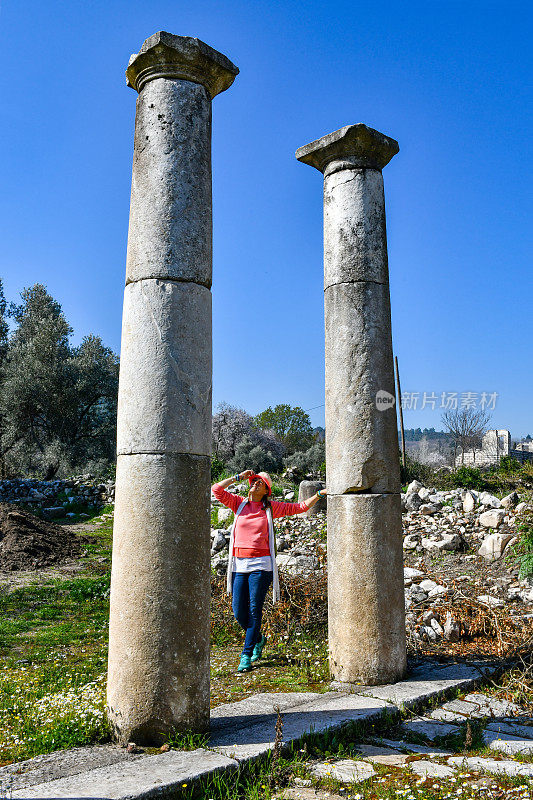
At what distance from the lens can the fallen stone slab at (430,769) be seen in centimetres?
361

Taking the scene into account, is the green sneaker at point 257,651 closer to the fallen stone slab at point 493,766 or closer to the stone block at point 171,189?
the fallen stone slab at point 493,766

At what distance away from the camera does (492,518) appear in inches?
412

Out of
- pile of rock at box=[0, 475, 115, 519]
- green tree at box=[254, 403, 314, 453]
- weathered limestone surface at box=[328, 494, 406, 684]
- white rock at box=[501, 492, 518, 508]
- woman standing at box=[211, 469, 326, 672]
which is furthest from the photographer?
green tree at box=[254, 403, 314, 453]

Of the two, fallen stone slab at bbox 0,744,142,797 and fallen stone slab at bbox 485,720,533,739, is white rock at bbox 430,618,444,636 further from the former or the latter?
fallen stone slab at bbox 0,744,142,797

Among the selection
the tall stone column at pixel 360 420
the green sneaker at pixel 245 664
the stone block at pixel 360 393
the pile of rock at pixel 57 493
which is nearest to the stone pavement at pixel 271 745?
the tall stone column at pixel 360 420

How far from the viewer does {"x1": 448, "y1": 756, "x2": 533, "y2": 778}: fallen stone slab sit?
360 cm

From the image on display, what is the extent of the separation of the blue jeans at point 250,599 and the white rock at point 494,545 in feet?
15.4

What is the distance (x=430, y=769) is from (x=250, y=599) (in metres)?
2.63

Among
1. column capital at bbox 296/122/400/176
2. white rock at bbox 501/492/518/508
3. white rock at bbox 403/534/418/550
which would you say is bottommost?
white rock at bbox 403/534/418/550

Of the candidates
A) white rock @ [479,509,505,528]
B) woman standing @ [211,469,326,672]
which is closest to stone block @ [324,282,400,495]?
woman standing @ [211,469,326,672]

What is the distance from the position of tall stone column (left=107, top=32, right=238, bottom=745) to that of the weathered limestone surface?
5.47ft

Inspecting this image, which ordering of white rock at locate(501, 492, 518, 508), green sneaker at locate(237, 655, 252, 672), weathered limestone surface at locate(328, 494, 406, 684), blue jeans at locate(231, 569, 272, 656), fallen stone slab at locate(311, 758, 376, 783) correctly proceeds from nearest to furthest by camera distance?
fallen stone slab at locate(311, 758, 376, 783), weathered limestone surface at locate(328, 494, 406, 684), green sneaker at locate(237, 655, 252, 672), blue jeans at locate(231, 569, 272, 656), white rock at locate(501, 492, 518, 508)

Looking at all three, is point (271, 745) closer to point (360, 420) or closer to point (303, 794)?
point (303, 794)

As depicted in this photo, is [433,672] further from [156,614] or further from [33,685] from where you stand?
[33,685]
